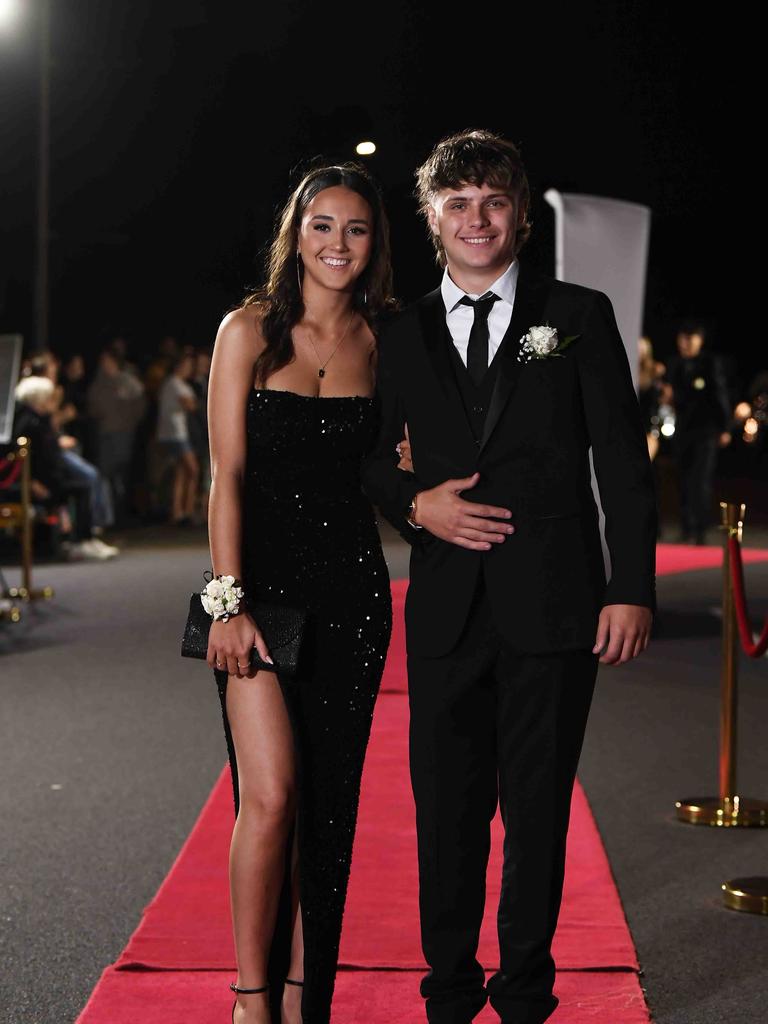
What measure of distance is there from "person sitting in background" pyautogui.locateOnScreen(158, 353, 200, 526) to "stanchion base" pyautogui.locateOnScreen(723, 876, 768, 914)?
13.6 metres

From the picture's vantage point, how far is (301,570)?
3.36 meters

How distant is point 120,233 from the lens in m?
27.0

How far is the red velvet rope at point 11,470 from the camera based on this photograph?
1094 cm

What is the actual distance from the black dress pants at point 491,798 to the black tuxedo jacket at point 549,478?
56mm

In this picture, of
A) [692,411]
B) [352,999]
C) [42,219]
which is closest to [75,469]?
[42,219]

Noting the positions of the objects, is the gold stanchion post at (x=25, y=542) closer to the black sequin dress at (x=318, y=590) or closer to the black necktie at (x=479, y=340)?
the black sequin dress at (x=318, y=590)

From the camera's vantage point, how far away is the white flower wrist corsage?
3236mm

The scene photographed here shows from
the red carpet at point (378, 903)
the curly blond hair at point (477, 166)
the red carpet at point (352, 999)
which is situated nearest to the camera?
the curly blond hair at point (477, 166)

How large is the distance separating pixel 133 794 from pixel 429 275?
18273 mm

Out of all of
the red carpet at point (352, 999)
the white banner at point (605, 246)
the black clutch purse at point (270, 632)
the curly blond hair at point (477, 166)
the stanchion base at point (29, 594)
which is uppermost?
the white banner at point (605, 246)

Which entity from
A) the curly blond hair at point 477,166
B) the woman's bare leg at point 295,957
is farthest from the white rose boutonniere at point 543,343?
the woman's bare leg at point 295,957

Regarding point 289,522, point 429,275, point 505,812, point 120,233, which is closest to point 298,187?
point 289,522

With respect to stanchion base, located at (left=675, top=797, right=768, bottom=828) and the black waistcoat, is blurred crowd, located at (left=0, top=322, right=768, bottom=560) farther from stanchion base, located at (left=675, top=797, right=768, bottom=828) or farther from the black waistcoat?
the black waistcoat

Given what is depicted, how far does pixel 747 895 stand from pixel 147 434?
15033 millimetres
